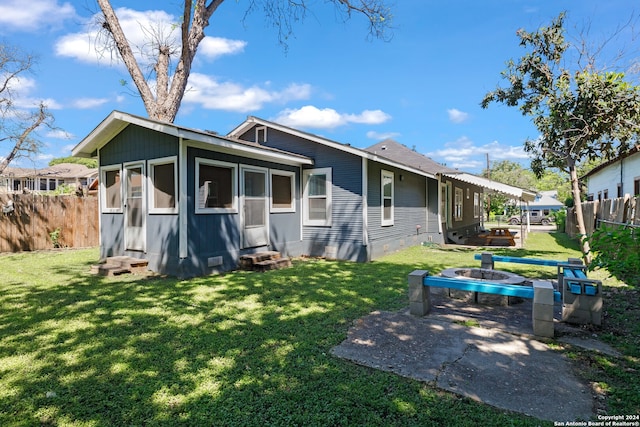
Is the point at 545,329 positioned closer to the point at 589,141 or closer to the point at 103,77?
the point at 589,141

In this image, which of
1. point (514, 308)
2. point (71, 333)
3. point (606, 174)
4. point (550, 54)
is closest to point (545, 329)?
point (514, 308)

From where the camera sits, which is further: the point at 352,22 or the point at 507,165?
the point at 507,165

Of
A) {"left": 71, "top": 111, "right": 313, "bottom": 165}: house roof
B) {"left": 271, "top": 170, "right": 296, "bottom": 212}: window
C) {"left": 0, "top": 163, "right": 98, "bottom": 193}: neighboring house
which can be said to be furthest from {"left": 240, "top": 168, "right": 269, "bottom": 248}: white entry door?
{"left": 0, "top": 163, "right": 98, "bottom": 193}: neighboring house

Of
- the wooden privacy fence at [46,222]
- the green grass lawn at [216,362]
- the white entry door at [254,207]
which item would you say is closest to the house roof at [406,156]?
the white entry door at [254,207]

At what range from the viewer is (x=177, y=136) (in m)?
6.77

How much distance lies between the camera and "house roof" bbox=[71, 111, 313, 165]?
265 inches

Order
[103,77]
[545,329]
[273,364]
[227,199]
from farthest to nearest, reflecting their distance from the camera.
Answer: [103,77]
[227,199]
[545,329]
[273,364]

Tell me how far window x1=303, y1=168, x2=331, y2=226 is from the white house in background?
910 cm

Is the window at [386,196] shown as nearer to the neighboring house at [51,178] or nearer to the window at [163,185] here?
the window at [163,185]

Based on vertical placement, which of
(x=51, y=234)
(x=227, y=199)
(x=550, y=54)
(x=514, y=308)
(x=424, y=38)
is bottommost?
(x=514, y=308)

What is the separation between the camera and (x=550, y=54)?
28.8ft

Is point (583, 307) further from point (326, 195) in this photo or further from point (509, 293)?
point (326, 195)

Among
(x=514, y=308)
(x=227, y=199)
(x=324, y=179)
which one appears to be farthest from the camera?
(x=324, y=179)

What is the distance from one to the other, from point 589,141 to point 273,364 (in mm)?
9645
